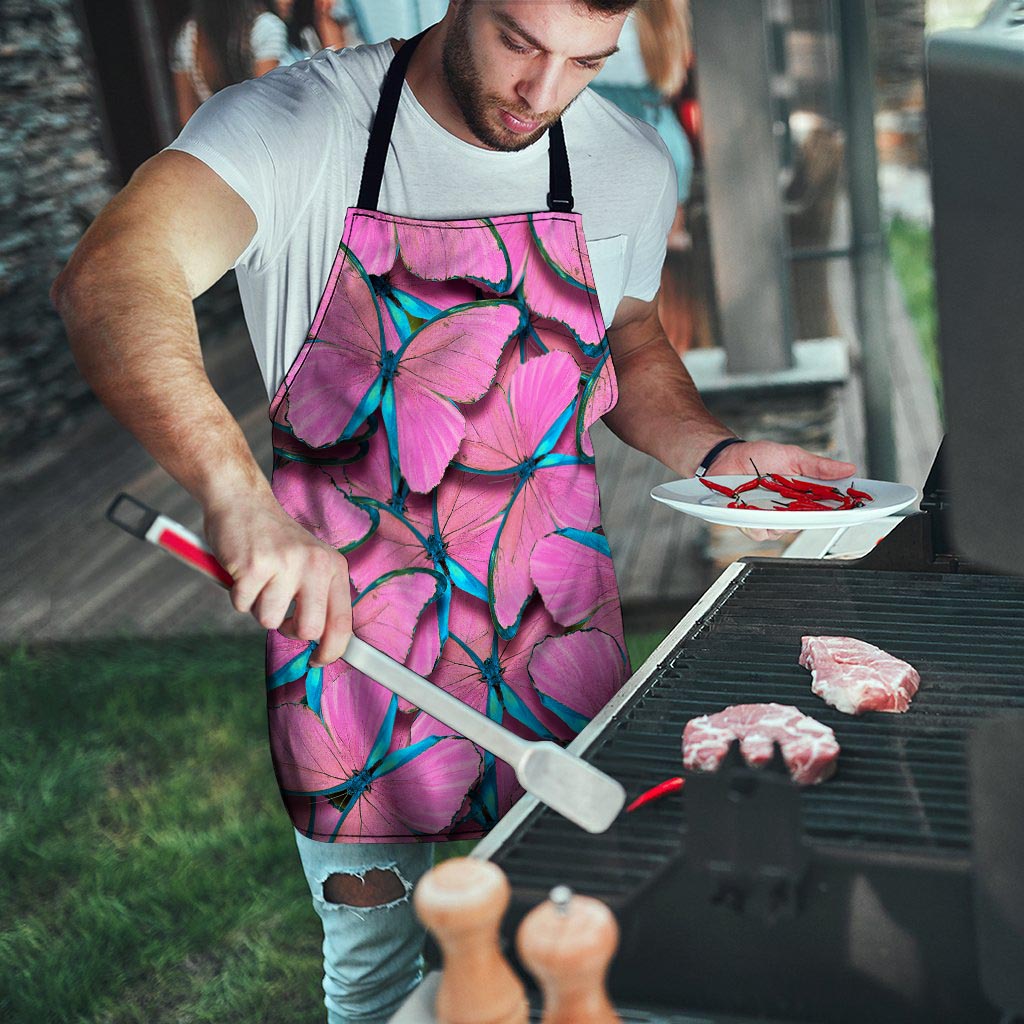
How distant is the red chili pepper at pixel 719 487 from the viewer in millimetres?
1718

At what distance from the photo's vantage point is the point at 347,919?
178 cm

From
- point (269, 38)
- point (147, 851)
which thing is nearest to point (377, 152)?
point (147, 851)

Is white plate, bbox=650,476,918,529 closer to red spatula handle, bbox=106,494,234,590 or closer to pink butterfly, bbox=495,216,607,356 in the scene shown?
pink butterfly, bbox=495,216,607,356

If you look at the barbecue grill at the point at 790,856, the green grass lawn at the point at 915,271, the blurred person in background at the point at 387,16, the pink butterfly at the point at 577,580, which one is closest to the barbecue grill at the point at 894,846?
the barbecue grill at the point at 790,856

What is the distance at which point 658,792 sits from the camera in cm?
117

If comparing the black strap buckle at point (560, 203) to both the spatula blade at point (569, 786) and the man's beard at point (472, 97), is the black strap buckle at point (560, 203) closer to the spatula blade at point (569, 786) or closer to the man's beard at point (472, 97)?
the man's beard at point (472, 97)

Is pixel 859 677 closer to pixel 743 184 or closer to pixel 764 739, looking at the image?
pixel 764 739

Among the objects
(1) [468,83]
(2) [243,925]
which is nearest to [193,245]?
(1) [468,83]

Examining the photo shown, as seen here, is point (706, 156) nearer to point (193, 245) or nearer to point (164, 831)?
point (164, 831)

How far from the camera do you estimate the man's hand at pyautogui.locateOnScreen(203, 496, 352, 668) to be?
120 cm

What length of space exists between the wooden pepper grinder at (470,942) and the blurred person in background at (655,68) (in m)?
3.60

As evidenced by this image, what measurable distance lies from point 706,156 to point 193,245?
2959mm

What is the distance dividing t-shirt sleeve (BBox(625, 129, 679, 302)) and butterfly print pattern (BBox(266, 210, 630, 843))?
0.22 meters

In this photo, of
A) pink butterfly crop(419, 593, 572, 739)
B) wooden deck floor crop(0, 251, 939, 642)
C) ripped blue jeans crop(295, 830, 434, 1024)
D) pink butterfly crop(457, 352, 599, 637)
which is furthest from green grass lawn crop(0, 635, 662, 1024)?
pink butterfly crop(457, 352, 599, 637)
